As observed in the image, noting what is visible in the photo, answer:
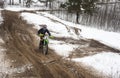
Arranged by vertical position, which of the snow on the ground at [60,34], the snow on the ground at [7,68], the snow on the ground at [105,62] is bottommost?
the snow on the ground at [105,62]

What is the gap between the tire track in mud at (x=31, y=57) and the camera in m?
11.5

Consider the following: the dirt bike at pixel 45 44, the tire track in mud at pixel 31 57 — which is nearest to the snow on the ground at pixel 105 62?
the tire track in mud at pixel 31 57

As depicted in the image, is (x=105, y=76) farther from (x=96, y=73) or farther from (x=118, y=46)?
(x=118, y=46)

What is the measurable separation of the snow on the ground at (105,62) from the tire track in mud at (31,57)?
1394 mm

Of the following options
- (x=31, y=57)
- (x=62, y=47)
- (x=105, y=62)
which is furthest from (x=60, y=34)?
(x=105, y=62)

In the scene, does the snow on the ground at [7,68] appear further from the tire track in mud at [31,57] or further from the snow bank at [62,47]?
the snow bank at [62,47]

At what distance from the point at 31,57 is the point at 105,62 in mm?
4639

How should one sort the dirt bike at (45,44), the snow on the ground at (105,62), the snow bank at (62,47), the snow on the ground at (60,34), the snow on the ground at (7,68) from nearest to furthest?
the snow on the ground at (7,68)
the snow on the ground at (105,62)
the dirt bike at (45,44)
the snow bank at (62,47)
the snow on the ground at (60,34)

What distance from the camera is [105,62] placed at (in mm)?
14031

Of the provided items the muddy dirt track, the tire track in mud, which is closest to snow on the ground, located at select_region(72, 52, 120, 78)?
the muddy dirt track

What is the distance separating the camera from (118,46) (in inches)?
736

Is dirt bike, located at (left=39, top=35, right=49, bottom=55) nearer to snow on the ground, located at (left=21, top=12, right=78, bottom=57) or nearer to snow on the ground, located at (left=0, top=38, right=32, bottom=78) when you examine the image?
snow on the ground, located at (left=21, top=12, right=78, bottom=57)

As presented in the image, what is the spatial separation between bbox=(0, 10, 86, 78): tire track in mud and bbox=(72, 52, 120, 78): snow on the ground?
1.39 metres

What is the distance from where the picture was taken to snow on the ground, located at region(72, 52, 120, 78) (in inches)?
490
